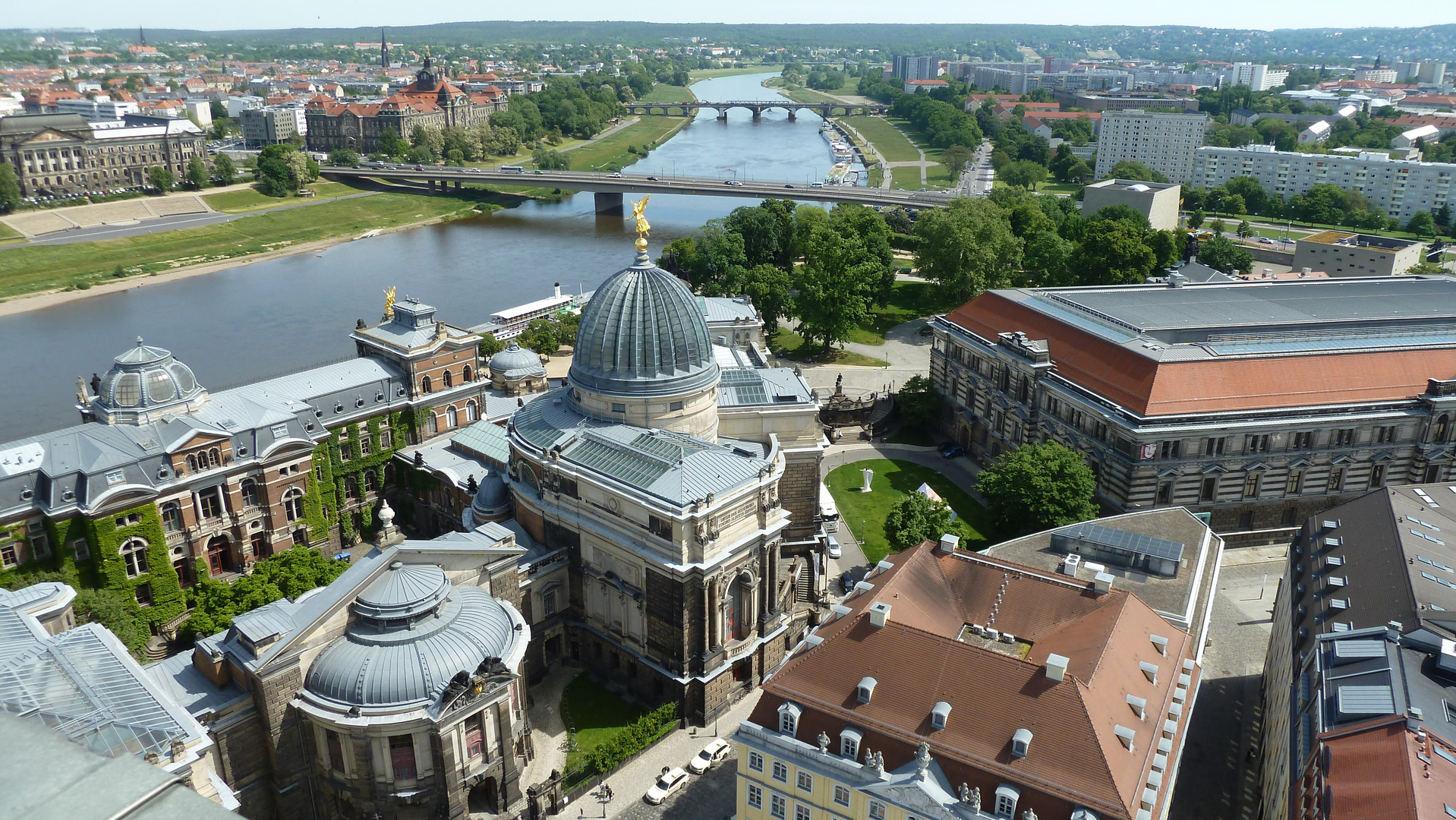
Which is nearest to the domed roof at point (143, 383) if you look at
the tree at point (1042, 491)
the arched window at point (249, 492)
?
the arched window at point (249, 492)

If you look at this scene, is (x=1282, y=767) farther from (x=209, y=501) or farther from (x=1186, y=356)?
(x=209, y=501)

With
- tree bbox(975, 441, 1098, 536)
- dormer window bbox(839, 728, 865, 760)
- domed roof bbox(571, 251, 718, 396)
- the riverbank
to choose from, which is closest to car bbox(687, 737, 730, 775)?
dormer window bbox(839, 728, 865, 760)

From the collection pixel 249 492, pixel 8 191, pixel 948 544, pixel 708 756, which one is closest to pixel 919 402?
pixel 948 544

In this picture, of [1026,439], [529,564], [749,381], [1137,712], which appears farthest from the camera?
[1026,439]

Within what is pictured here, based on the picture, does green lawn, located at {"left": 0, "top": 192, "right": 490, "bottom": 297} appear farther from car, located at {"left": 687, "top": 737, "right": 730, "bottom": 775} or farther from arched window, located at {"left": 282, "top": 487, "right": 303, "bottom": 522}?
car, located at {"left": 687, "top": 737, "right": 730, "bottom": 775}

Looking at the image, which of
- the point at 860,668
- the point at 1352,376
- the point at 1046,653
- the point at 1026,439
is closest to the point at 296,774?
the point at 860,668

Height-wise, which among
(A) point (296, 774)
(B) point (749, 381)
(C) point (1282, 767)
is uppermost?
(B) point (749, 381)

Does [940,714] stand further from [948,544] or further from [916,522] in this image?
[916,522]
